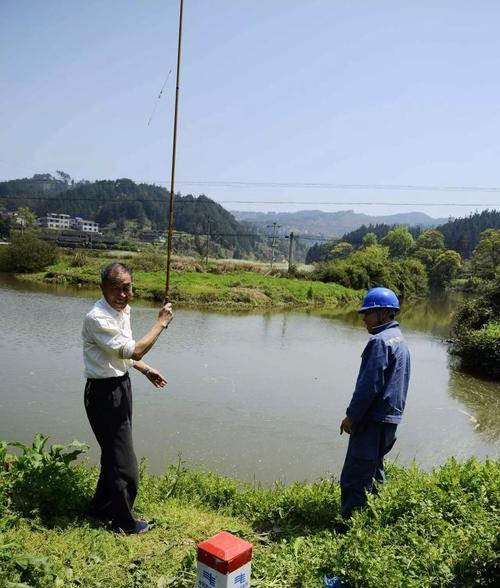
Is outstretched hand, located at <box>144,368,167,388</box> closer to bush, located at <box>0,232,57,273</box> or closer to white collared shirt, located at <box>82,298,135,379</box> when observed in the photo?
white collared shirt, located at <box>82,298,135,379</box>

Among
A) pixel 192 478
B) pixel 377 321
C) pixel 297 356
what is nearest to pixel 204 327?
pixel 297 356

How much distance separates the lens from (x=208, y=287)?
29656mm

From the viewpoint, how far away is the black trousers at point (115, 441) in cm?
359

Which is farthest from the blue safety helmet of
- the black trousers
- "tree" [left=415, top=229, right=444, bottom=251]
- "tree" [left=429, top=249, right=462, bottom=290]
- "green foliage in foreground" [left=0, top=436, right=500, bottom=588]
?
"tree" [left=415, top=229, right=444, bottom=251]

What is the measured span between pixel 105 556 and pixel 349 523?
168cm

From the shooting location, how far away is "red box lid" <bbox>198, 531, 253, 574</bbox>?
224 centimetres

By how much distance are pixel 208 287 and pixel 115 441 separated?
26.1m

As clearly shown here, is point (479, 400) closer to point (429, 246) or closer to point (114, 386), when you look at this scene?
point (114, 386)

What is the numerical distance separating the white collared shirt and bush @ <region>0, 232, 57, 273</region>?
3387 cm

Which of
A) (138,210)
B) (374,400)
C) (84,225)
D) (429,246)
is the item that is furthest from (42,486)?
(138,210)

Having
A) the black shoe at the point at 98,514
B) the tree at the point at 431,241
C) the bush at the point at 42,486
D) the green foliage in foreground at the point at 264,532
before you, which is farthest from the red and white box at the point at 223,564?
the tree at the point at 431,241

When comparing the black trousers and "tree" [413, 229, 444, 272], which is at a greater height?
"tree" [413, 229, 444, 272]

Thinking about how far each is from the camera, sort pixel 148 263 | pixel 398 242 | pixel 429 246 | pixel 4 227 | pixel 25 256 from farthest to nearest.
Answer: pixel 398 242 < pixel 429 246 < pixel 4 227 < pixel 148 263 < pixel 25 256

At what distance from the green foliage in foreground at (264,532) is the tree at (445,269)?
67.5 meters
